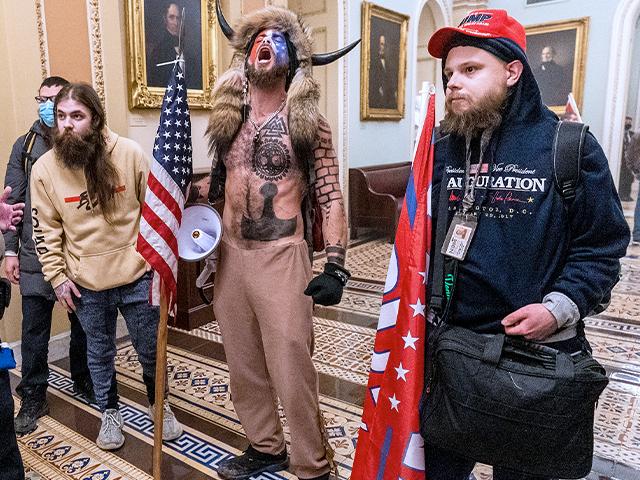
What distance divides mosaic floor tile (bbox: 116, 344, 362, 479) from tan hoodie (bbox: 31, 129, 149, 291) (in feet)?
3.31

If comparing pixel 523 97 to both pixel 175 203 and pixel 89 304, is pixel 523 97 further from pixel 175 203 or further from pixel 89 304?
pixel 89 304

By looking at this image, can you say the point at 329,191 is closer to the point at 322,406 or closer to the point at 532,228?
the point at 532,228

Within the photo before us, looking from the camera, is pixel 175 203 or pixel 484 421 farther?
pixel 175 203

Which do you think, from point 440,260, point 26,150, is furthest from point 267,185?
point 26,150

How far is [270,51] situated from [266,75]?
3.8 inches

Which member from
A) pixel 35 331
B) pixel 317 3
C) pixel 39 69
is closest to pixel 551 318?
pixel 35 331

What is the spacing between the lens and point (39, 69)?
368cm

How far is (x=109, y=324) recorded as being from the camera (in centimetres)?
283

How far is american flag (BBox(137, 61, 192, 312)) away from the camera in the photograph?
2166 mm

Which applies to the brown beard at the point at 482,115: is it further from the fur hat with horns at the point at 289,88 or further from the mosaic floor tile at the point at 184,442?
the mosaic floor tile at the point at 184,442

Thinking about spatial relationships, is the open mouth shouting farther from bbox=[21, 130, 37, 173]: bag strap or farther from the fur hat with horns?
bbox=[21, 130, 37, 173]: bag strap

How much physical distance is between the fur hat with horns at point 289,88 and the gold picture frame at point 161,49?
6.78ft

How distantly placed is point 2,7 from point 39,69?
0.42m

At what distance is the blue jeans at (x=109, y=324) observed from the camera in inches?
108
